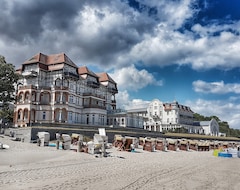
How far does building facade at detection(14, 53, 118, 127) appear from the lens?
43938 mm

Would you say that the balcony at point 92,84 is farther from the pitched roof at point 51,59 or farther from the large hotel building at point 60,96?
the pitched roof at point 51,59

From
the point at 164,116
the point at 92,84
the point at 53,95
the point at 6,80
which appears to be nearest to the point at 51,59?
the point at 53,95

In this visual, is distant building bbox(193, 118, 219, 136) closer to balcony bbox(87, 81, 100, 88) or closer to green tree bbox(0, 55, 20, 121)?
balcony bbox(87, 81, 100, 88)

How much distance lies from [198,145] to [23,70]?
3330cm

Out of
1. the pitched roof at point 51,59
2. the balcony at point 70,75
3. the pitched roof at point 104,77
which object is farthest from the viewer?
the pitched roof at point 104,77

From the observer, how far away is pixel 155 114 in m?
82.4

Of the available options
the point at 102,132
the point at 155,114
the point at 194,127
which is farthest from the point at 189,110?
the point at 102,132

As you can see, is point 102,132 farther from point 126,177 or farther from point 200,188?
point 200,188

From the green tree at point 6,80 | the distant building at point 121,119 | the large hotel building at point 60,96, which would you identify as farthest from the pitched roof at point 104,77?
the green tree at point 6,80

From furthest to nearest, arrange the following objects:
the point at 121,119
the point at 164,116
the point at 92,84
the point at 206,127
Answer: the point at 206,127, the point at 164,116, the point at 121,119, the point at 92,84

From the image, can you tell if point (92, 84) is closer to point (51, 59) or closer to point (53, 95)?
point (51, 59)

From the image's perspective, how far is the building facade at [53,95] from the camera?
144ft

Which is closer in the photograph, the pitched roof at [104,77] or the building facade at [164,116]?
the pitched roof at [104,77]

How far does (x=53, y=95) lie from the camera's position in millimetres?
44656
